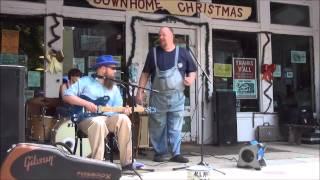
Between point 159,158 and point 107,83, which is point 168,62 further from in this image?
point 107,83

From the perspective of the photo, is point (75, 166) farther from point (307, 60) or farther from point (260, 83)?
point (307, 60)

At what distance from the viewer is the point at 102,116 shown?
209 inches

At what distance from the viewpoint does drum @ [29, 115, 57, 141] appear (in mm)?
6293

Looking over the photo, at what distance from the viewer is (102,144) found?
507 centimetres

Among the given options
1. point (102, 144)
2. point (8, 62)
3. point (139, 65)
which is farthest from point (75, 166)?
point (139, 65)

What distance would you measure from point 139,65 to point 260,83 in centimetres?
259

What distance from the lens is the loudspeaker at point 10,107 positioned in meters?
2.96

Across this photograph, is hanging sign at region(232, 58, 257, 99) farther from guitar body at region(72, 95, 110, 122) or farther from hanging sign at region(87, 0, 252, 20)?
guitar body at region(72, 95, 110, 122)

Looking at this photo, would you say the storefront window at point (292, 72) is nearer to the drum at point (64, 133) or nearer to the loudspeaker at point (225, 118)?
the loudspeaker at point (225, 118)

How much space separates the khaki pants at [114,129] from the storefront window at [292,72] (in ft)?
18.5

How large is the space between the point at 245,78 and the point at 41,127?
4.90m

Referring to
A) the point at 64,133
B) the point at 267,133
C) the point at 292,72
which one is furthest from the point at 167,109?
the point at 292,72

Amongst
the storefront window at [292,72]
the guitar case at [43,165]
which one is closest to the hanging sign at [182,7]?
the storefront window at [292,72]

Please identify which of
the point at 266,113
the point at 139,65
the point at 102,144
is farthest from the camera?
the point at 266,113
